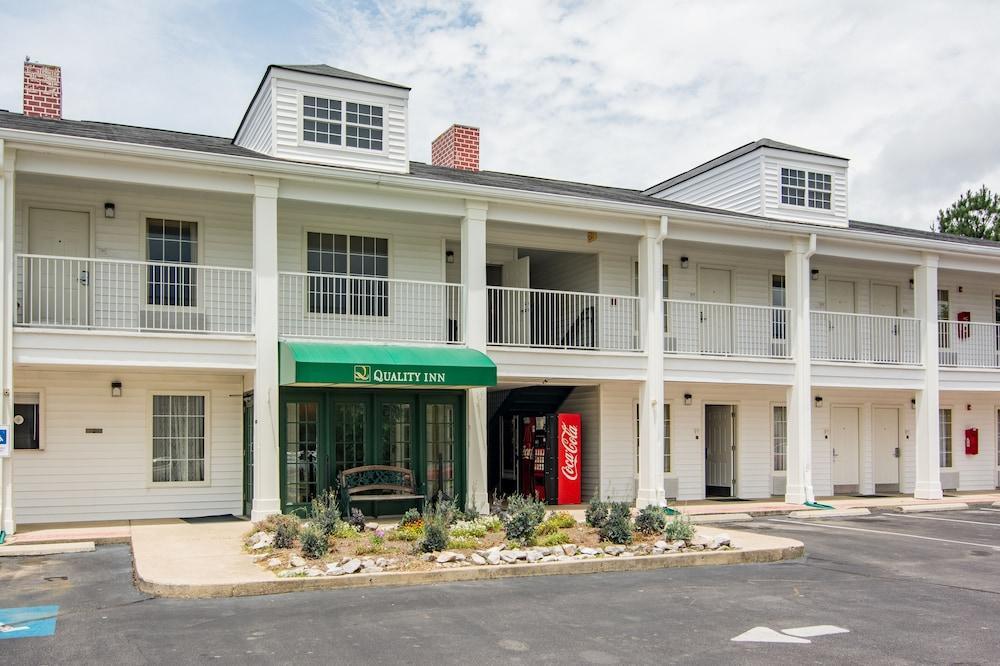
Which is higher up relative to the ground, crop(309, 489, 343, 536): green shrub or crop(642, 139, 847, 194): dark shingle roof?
crop(642, 139, 847, 194): dark shingle roof

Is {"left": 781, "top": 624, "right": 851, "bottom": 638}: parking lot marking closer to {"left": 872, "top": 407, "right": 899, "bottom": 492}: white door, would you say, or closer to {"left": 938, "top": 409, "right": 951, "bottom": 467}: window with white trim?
{"left": 872, "top": 407, "right": 899, "bottom": 492}: white door

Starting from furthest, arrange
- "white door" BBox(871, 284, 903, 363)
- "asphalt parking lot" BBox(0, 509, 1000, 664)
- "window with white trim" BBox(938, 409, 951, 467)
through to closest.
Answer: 1. "window with white trim" BBox(938, 409, 951, 467)
2. "white door" BBox(871, 284, 903, 363)
3. "asphalt parking lot" BBox(0, 509, 1000, 664)

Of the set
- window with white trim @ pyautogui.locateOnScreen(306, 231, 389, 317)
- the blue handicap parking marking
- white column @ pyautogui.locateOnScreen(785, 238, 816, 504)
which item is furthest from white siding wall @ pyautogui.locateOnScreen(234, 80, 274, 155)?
white column @ pyautogui.locateOnScreen(785, 238, 816, 504)

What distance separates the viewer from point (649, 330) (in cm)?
1914

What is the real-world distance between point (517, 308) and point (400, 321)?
8.70ft

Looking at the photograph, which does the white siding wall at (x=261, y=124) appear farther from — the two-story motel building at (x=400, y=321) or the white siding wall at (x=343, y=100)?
the white siding wall at (x=343, y=100)

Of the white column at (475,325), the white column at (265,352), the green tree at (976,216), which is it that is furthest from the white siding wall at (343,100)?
the green tree at (976,216)

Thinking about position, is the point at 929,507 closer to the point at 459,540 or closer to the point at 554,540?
the point at 554,540

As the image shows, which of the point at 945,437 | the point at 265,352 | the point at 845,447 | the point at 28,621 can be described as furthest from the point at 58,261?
the point at 945,437

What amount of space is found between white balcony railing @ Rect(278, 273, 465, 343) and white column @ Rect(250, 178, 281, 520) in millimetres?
1207

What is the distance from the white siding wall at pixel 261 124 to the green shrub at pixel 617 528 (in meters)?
9.16

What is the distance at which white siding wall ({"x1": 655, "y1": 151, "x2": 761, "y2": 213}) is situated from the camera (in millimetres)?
22453

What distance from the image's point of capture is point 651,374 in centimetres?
1909

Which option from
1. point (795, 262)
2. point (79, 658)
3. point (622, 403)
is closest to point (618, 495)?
point (622, 403)
